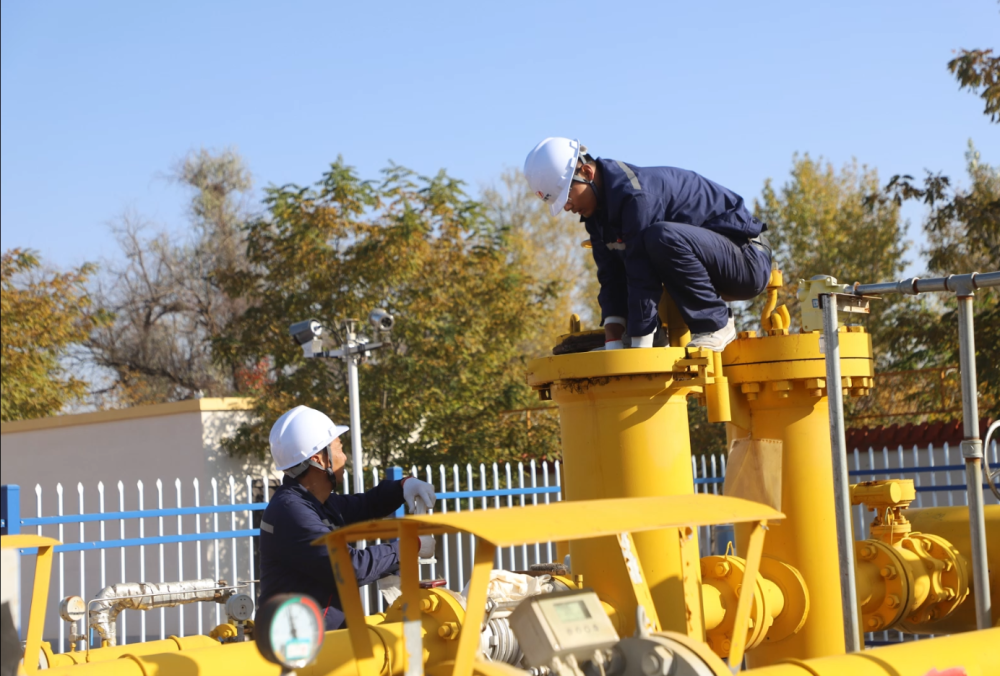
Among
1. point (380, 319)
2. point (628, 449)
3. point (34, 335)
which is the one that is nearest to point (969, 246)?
point (380, 319)

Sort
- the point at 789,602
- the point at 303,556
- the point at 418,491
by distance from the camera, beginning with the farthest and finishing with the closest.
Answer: the point at 789,602 < the point at 418,491 < the point at 303,556

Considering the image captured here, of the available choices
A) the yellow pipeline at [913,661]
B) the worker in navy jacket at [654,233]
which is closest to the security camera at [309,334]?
the worker in navy jacket at [654,233]

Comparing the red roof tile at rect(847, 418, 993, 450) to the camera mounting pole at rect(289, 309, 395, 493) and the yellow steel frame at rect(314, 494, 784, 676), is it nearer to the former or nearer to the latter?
the camera mounting pole at rect(289, 309, 395, 493)

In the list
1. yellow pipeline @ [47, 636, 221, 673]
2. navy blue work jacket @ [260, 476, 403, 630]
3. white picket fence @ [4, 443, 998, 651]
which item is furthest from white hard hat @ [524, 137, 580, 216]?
white picket fence @ [4, 443, 998, 651]

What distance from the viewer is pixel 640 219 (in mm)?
4562

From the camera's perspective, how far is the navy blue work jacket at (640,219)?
4578 mm

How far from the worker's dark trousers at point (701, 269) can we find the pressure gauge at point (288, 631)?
253 cm

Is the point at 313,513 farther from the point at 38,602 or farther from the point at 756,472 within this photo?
the point at 756,472

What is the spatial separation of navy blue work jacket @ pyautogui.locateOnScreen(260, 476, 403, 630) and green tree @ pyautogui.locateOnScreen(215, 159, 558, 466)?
35.3 ft

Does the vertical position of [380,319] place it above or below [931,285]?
above

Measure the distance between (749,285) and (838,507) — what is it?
4.17 ft

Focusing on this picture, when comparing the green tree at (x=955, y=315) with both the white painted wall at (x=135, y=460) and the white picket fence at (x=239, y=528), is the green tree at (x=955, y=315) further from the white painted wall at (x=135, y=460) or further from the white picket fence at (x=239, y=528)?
the white painted wall at (x=135, y=460)

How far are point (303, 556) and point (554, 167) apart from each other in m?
1.85

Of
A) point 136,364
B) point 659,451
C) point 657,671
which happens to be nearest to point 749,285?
point 659,451
